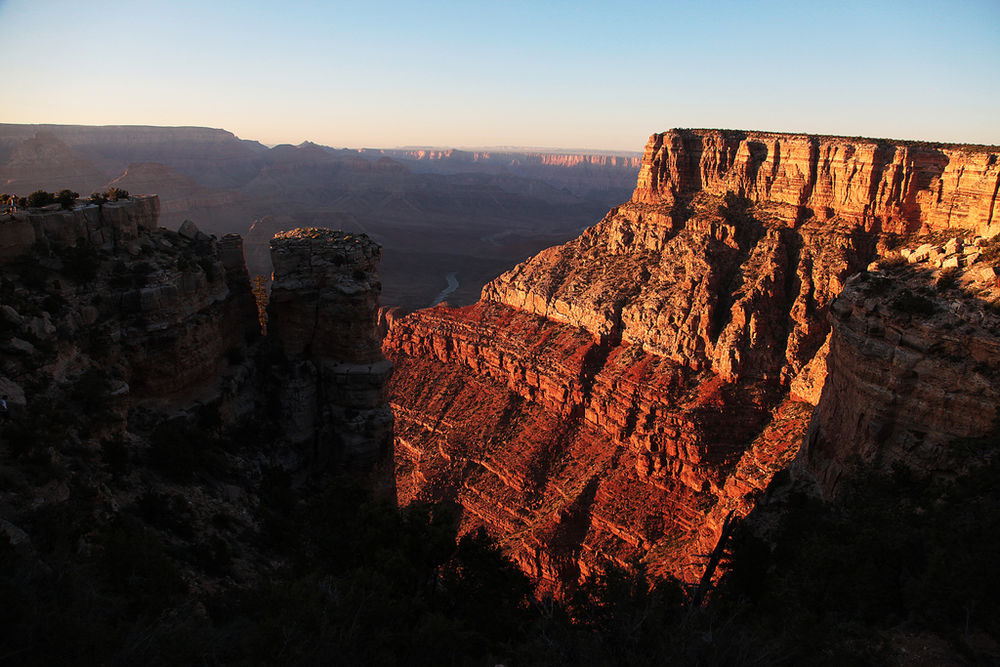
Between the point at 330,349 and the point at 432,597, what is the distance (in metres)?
12.7

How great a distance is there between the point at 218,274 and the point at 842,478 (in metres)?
27.2

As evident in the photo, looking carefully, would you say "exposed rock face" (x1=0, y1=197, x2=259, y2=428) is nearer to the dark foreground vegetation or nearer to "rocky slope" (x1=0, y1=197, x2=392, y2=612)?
"rocky slope" (x1=0, y1=197, x2=392, y2=612)

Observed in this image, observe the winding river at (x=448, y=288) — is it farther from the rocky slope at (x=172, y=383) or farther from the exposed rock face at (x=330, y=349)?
the rocky slope at (x=172, y=383)

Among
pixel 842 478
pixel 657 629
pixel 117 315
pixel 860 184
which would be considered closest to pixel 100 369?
pixel 117 315

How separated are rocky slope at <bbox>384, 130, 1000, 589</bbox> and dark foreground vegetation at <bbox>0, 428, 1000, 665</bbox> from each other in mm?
10633

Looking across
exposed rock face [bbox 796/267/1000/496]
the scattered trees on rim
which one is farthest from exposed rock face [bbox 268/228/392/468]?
exposed rock face [bbox 796/267/1000/496]

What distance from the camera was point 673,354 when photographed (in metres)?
41.6

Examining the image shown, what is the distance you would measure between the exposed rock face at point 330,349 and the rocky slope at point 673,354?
680 inches

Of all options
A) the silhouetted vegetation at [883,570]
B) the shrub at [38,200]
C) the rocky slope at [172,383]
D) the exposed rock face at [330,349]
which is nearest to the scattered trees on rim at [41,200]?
the shrub at [38,200]

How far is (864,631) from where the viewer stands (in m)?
13.8

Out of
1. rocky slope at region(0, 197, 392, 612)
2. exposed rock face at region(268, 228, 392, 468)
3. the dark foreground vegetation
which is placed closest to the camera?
the dark foreground vegetation

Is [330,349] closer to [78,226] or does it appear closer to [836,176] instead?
[78,226]

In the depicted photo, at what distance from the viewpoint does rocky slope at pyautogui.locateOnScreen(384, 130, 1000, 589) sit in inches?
1423

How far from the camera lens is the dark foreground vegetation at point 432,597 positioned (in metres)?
10.1
